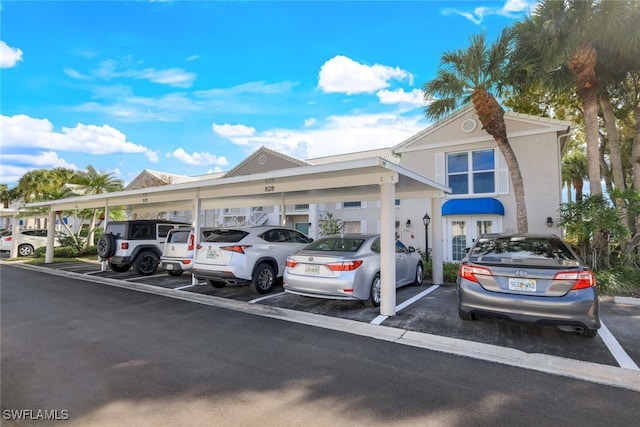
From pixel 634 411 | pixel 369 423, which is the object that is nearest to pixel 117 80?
pixel 369 423

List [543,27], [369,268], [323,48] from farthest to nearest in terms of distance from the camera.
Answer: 1. [323,48]
2. [543,27]
3. [369,268]

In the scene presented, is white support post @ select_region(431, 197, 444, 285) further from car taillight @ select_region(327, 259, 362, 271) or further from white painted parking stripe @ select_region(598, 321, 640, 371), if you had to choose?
car taillight @ select_region(327, 259, 362, 271)

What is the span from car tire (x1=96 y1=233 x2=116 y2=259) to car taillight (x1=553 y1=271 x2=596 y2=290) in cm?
1164

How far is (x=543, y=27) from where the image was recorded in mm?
9461

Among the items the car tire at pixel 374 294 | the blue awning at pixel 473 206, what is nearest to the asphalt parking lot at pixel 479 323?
the car tire at pixel 374 294

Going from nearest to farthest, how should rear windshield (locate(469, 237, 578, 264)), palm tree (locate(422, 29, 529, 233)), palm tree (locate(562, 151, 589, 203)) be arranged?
rear windshield (locate(469, 237, 578, 264)), palm tree (locate(422, 29, 529, 233)), palm tree (locate(562, 151, 589, 203))

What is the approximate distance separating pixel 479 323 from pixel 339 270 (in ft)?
8.08

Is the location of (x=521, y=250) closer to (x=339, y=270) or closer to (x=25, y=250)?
(x=339, y=270)

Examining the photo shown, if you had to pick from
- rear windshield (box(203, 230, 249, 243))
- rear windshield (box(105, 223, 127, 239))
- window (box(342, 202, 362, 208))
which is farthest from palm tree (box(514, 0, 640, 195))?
rear windshield (box(105, 223, 127, 239))

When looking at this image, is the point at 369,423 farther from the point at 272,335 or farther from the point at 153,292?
the point at 153,292

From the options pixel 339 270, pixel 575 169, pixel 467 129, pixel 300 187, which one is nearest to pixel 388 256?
pixel 339 270

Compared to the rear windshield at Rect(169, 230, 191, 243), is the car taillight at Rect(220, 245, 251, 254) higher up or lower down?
lower down

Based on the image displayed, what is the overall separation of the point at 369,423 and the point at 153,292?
7.22 meters

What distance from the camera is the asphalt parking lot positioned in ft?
13.8
